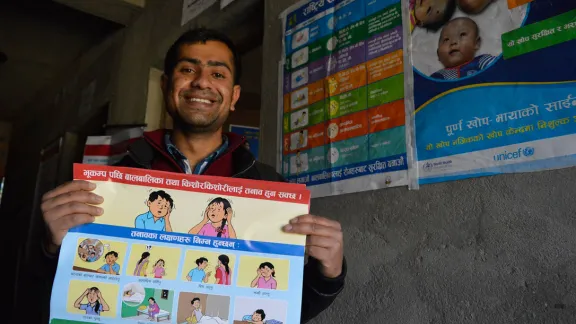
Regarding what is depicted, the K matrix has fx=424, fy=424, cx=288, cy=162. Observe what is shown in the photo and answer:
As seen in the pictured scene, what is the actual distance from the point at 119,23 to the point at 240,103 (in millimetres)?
1122

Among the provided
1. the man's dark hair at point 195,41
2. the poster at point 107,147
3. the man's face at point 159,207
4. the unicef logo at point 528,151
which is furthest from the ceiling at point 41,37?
the unicef logo at point 528,151

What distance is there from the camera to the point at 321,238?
838mm

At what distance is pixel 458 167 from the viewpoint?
97 cm

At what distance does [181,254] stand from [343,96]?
0.71 metres

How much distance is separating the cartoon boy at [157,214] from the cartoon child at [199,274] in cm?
9

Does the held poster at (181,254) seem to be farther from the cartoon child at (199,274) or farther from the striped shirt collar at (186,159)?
the striped shirt collar at (186,159)

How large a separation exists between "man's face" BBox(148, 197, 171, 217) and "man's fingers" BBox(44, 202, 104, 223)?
9 cm

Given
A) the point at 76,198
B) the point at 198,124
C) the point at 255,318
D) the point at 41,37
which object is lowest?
the point at 255,318

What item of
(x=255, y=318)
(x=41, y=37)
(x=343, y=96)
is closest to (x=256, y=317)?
(x=255, y=318)

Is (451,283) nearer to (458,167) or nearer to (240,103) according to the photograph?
(458,167)

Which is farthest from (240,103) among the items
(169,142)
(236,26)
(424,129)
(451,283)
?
(451,283)

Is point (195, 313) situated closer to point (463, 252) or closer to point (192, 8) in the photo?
point (463, 252)

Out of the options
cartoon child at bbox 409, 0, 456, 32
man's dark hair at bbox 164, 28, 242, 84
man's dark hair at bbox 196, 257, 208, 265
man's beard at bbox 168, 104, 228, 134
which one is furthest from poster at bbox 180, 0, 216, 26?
man's dark hair at bbox 196, 257, 208, 265

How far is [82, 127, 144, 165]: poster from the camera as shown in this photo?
2328 millimetres
